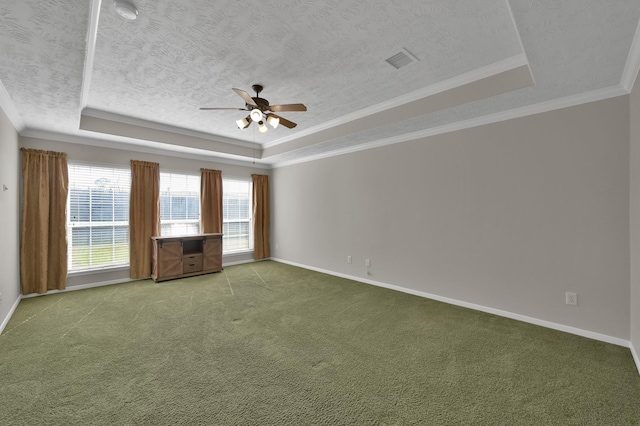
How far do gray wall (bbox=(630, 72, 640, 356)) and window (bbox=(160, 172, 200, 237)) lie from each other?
6.28 metres

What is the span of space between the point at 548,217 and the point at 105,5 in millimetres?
4426

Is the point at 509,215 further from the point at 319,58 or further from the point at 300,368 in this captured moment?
the point at 300,368

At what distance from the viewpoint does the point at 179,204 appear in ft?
18.1

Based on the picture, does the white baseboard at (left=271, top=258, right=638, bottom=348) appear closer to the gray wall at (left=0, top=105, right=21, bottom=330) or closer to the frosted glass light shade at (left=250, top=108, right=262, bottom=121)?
the frosted glass light shade at (left=250, top=108, right=262, bottom=121)

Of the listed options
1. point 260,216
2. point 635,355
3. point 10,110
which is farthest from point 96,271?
point 635,355

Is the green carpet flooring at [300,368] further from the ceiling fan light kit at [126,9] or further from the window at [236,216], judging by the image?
the window at [236,216]

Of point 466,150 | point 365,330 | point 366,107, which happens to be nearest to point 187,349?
point 365,330

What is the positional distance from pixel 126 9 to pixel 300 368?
2.94 meters

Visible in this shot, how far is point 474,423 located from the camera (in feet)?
5.24

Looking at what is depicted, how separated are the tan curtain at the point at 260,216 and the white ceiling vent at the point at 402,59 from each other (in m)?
4.56

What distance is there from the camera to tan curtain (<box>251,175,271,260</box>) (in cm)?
656

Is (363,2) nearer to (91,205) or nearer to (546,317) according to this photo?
(546,317)

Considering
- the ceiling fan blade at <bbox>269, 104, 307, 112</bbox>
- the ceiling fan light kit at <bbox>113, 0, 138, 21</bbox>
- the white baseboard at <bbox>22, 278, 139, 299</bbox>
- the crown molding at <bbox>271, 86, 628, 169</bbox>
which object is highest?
the ceiling fan light kit at <bbox>113, 0, 138, 21</bbox>

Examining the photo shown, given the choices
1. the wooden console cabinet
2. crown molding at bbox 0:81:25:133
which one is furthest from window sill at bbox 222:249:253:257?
crown molding at bbox 0:81:25:133
